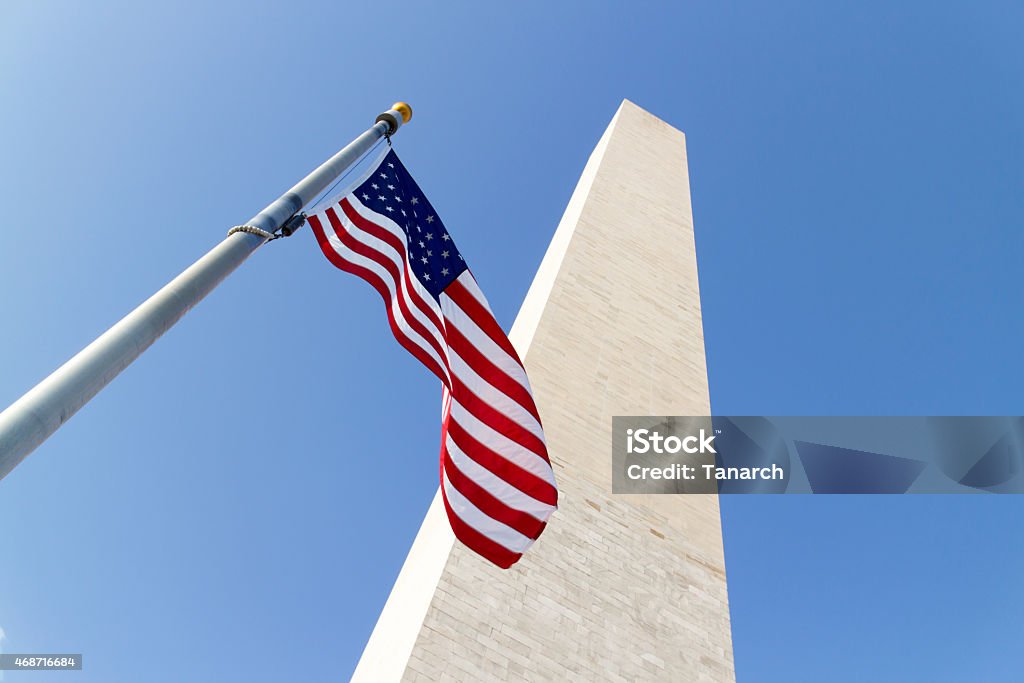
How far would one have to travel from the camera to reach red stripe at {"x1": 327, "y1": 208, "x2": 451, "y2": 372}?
517cm

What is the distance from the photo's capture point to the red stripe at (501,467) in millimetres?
5355

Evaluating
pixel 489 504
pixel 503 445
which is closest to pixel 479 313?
pixel 503 445

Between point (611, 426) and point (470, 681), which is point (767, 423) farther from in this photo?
point (470, 681)

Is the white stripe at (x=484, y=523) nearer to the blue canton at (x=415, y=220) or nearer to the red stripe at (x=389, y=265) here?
the red stripe at (x=389, y=265)

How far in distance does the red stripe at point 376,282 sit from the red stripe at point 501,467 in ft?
1.25

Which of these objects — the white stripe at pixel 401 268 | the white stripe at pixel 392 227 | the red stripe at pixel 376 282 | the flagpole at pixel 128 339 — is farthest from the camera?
the white stripe at pixel 392 227

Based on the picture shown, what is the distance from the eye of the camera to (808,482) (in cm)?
1079

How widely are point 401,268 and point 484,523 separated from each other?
70.4 inches

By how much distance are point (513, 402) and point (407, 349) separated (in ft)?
2.97

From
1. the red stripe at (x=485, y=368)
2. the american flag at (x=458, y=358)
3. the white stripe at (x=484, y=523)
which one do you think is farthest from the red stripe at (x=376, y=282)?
the white stripe at (x=484, y=523)

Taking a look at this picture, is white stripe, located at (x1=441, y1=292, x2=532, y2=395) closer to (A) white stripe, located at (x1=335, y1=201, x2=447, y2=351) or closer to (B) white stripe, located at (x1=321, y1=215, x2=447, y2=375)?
(A) white stripe, located at (x1=335, y1=201, x2=447, y2=351)

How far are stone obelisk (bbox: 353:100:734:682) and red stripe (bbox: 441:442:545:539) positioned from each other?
2.47 meters

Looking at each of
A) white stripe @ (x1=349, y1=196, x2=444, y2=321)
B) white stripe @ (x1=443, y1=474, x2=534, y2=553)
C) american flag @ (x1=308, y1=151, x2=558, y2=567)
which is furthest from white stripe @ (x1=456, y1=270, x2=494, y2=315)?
white stripe @ (x1=443, y1=474, x2=534, y2=553)

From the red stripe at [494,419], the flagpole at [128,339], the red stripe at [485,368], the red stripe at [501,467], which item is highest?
the red stripe at [485,368]
